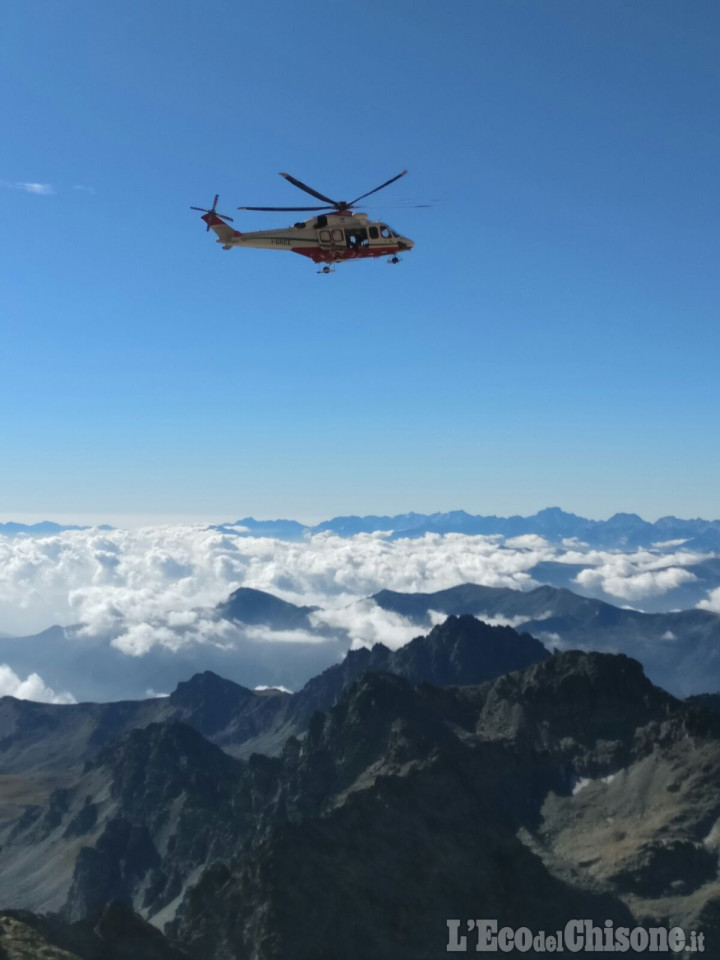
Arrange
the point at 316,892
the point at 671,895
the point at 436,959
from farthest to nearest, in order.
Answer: the point at 671,895
the point at 316,892
the point at 436,959

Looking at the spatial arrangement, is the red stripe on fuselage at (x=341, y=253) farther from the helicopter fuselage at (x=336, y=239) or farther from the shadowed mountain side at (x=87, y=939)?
the shadowed mountain side at (x=87, y=939)

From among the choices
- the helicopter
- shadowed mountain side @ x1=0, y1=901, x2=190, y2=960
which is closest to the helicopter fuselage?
the helicopter

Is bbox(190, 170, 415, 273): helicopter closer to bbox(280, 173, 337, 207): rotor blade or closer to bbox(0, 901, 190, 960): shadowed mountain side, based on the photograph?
bbox(280, 173, 337, 207): rotor blade

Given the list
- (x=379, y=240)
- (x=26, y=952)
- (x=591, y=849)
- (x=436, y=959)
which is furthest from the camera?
(x=591, y=849)

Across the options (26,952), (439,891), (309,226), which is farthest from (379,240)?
(439,891)

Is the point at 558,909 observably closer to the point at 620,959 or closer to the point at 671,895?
the point at 620,959

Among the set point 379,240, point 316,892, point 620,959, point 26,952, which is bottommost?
point 620,959

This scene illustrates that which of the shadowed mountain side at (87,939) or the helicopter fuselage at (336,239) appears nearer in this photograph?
the shadowed mountain side at (87,939)

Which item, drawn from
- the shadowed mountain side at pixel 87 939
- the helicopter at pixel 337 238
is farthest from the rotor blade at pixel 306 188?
the shadowed mountain side at pixel 87 939
